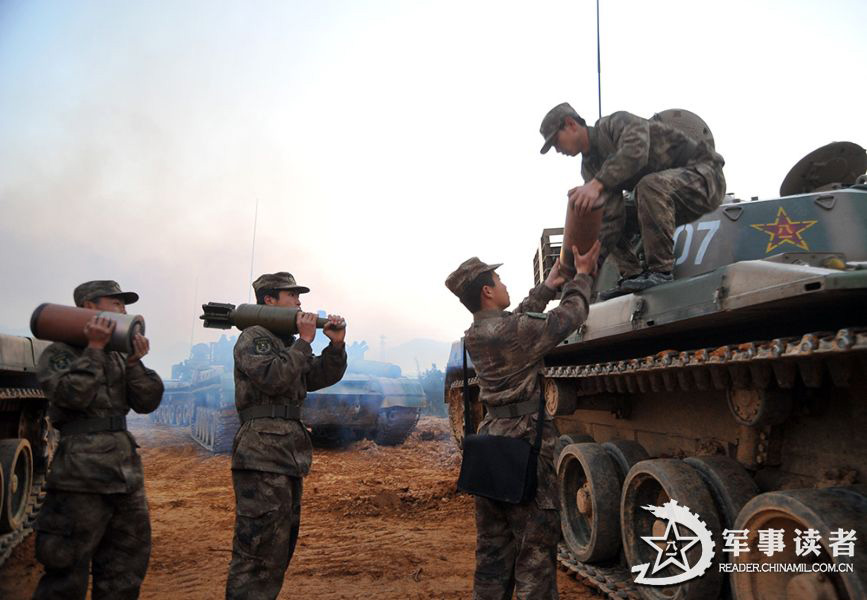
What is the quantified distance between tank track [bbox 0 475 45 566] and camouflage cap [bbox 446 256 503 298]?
374 centimetres

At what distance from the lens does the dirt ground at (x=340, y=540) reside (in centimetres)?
516

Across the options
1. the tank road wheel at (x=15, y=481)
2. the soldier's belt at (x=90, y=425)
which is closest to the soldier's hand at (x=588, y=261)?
the soldier's belt at (x=90, y=425)

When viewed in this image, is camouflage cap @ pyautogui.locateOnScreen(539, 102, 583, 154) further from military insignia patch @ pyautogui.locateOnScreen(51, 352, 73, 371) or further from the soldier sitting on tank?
military insignia patch @ pyautogui.locateOnScreen(51, 352, 73, 371)

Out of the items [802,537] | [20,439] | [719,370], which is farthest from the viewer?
[20,439]

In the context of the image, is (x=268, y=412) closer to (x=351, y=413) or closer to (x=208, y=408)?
(x=351, y=413)

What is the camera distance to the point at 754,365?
3525 mm

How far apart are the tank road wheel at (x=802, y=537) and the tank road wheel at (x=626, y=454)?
1.67m

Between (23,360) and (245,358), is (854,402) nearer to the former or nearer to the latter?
(245,358)

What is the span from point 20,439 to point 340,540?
3.25 m

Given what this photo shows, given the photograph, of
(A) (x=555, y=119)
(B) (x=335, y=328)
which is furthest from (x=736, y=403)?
(B) (x=335, y=328)

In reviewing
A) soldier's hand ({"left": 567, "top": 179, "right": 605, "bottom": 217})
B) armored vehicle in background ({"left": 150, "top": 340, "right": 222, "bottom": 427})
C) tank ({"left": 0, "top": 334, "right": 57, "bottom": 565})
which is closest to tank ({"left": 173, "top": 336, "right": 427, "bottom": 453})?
armored vehicle in background ({"left": 150, "top": 340, "right": 222, "bottom": 427})

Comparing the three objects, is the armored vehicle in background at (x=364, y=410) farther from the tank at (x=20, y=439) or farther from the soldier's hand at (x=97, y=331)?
the soldier's hand at (x=97, y=331)

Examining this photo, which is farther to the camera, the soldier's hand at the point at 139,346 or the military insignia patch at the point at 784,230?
the military insignia patch at the point at 784,230

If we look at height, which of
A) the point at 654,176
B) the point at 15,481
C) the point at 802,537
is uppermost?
the point at 654,176
